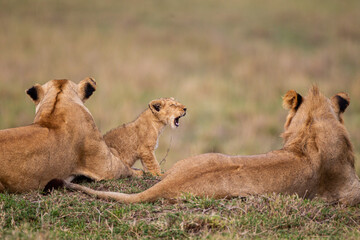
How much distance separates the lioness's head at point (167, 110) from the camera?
7902 mm

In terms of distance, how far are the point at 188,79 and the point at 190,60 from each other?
2159 mm

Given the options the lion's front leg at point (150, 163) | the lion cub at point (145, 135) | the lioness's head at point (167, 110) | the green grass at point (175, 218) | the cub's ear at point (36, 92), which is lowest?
the green grass at point (175, 218)

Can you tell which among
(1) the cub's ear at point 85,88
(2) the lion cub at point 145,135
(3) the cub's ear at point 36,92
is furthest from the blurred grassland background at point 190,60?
(3) the cub's ear at point 36,92

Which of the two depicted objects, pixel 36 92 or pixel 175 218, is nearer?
pixel 175 218

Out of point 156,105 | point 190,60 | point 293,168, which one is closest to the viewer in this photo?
point 293,168

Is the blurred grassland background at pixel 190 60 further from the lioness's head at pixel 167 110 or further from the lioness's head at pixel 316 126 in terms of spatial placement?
the lioness's head at pixel 316 126

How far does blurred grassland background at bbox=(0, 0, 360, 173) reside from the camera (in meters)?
14.3

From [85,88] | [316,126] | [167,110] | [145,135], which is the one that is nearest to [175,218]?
[316,126]

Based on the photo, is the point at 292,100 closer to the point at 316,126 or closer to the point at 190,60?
the point at 316,126

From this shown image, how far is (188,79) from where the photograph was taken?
56.6ft

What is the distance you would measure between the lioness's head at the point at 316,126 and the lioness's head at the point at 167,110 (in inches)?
69.4

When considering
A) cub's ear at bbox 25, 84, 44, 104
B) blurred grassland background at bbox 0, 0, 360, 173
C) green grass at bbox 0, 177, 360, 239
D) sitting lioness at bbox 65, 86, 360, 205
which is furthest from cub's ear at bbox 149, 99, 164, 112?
blurred grassland background at bbox 0, 0, 360, 173

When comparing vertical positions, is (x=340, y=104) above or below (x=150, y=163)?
above

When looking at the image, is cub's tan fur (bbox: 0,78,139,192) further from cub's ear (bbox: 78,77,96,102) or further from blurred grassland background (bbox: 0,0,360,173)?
blurred grassland background (bbox: 0,0,360,173)
